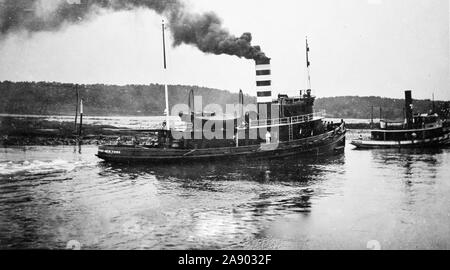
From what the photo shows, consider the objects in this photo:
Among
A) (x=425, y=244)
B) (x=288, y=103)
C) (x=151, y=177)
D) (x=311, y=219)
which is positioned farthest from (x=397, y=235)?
(x=288, y=103)

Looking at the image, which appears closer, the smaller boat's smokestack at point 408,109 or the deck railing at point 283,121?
the deck railing at point 283,121

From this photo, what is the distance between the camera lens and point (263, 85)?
18.1 m

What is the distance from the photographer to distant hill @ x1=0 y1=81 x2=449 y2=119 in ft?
72.2

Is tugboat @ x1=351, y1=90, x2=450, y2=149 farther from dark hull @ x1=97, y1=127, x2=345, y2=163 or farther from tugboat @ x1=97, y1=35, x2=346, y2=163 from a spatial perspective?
A: dark hull @ x1=97, y1=127, x2=345, y2=163

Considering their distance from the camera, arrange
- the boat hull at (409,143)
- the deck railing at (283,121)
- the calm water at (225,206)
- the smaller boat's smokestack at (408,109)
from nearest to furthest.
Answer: the calm water at (225,206) → the deck railing at (283,121) → the smaller boat's smokestack at (408,109) → the boat hull at (409,143)

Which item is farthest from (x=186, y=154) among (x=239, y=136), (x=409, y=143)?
(x=409, y=143)

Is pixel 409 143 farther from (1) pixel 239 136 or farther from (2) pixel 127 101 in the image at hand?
(2) pixel 127 101

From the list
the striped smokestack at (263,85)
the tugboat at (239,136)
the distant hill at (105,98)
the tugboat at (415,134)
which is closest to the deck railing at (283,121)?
the tugboat at (239,136)

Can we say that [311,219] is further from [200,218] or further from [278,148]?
[278,148]

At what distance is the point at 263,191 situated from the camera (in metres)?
12.3

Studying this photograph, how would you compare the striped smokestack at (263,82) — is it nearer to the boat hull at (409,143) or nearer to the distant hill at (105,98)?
the distant hill at (105,98)

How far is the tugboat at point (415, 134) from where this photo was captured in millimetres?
23703

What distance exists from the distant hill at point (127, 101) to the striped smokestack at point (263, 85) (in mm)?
1997

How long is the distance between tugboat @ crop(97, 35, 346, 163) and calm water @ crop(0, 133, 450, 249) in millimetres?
790
